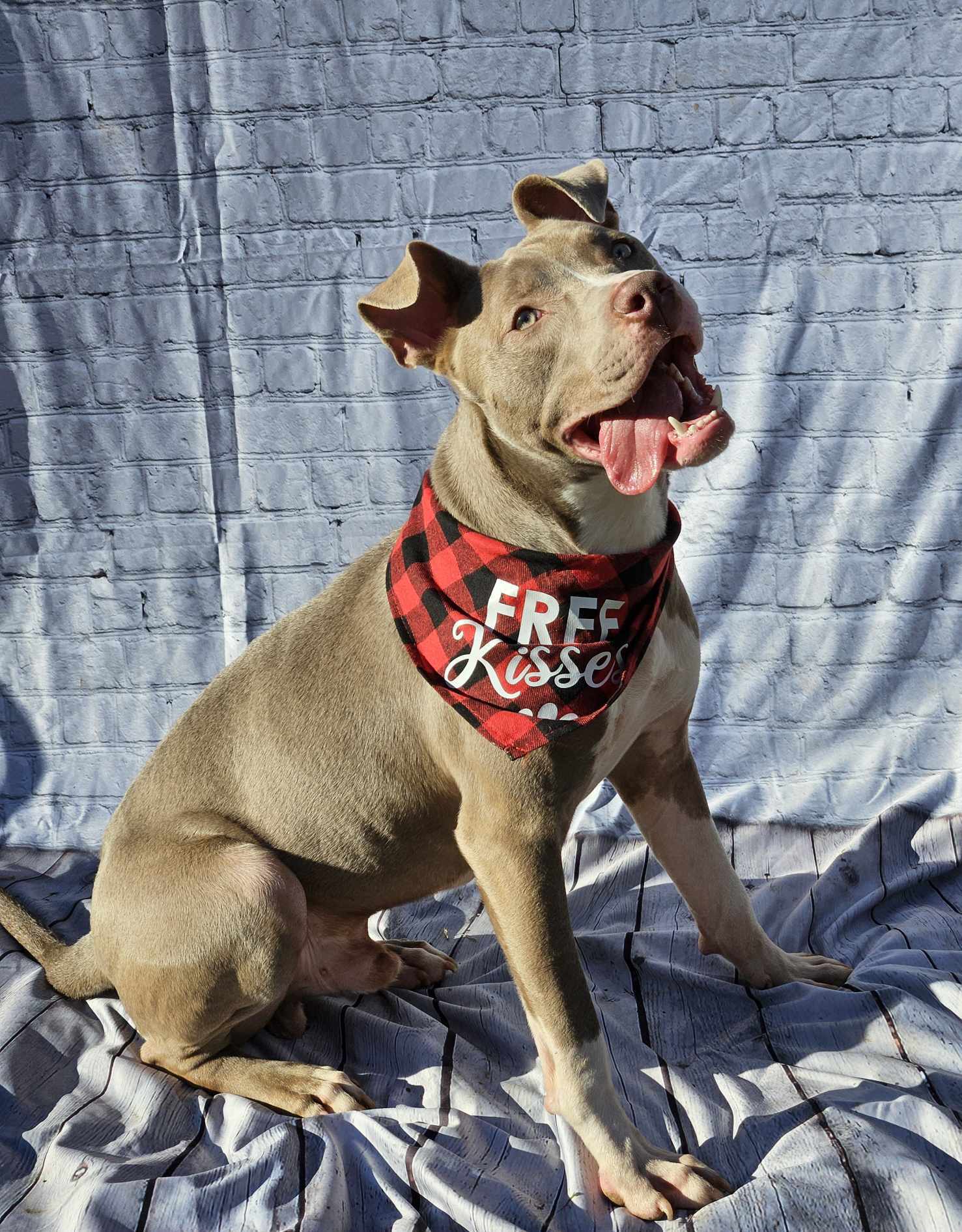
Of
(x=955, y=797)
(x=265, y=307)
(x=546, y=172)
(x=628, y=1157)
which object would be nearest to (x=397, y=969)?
(x=628, y=1157)

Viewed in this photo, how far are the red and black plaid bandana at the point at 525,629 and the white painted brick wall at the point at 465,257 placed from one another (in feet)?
4.84

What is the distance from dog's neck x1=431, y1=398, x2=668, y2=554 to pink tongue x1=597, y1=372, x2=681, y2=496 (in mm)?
165

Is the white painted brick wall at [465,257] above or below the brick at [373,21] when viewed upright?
below

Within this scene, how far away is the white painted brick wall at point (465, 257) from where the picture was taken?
3.37 metres

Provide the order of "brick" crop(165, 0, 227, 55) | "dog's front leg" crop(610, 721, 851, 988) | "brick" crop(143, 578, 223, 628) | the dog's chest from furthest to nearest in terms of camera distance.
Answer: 1. "brick" crop(143, 578, 223, 628)
2. "brick" crop(165, 0, 227, 55)
3. "dog's front leg" crop(610, 721, 851, 988)
4. the dog's chest

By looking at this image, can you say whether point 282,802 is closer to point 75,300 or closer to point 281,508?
point 281,508

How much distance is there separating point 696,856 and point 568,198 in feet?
4.94

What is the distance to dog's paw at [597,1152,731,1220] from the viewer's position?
81.0 inches

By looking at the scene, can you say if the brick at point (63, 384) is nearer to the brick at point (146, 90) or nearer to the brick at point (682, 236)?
the brick at point (146, 90)

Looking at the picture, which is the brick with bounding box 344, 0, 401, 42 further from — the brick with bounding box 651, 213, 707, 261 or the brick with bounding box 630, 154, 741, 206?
the brick with bounding box 651, 213, 707, 261

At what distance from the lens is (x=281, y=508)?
150 inches

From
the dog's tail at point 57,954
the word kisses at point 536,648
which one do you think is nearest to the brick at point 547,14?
the word kisses at point 536,648

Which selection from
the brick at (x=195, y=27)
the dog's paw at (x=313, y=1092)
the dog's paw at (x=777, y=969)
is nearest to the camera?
the dog's paw at (x=313, y=1092)

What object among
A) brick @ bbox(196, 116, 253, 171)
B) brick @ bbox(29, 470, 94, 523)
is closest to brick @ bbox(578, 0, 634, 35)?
brick @ bbox(196, 116, 253, 171)
